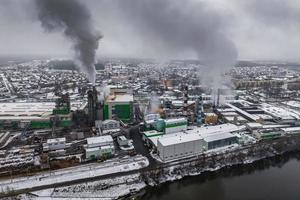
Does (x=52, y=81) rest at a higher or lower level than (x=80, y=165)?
higher

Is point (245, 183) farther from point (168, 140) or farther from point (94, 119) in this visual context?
point (94, 119)

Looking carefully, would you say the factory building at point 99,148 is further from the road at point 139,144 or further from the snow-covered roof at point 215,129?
the snow-covered roof at point 215,129

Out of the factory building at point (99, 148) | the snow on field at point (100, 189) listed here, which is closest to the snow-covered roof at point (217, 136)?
the snow on field at point (100, 189)

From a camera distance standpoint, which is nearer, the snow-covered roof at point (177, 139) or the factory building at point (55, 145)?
the snow-covered roof at point (177, 139)

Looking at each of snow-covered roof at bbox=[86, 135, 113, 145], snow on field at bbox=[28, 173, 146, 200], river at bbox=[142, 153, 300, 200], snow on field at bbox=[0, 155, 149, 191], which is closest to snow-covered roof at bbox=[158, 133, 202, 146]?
snow on field at bbox=[0, 155, 149, 191]

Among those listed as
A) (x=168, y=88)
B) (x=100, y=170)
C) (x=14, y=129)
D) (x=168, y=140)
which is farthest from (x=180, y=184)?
(x=168, y=88)

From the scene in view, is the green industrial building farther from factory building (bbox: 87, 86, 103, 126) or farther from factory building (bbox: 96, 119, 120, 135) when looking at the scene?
factory building (bbox: 96, 119, 120, 135)
